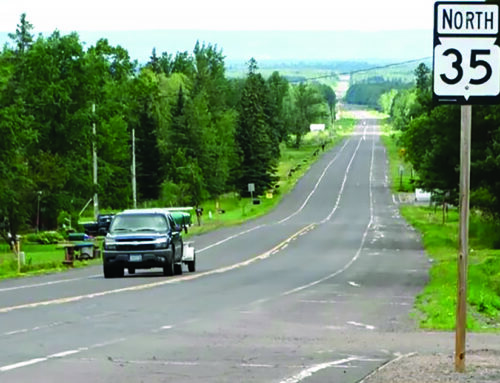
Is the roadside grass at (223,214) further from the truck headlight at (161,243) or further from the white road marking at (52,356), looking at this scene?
the white road marking at (52,356)

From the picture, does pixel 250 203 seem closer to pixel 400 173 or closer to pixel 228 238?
pixel 400 173

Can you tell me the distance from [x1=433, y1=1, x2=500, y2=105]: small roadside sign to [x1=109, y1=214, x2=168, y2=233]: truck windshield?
2223 cm

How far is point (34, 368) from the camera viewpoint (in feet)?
42.7

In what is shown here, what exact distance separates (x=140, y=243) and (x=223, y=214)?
65.7 m

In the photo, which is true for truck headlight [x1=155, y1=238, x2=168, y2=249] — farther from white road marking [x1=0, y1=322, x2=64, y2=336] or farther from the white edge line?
the white edge line

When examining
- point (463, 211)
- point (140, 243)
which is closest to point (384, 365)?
point (463, 211)

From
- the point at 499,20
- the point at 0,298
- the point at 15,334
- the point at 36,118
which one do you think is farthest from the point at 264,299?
the point at 36,118

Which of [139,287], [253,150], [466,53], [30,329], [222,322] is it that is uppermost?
[466,53]

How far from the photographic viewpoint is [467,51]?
11.2 metres

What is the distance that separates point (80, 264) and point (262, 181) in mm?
76506

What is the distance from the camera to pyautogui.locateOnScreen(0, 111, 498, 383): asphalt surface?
Answer: 13.2 m

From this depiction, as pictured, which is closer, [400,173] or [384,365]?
[384,365]

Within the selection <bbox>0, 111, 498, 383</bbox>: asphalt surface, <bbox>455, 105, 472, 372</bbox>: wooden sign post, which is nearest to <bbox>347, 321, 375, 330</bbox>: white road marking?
<bbox>0, 111, 498, 383</bbox>: asphalt surface

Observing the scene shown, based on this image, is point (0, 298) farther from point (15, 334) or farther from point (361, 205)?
point (361, 205)
